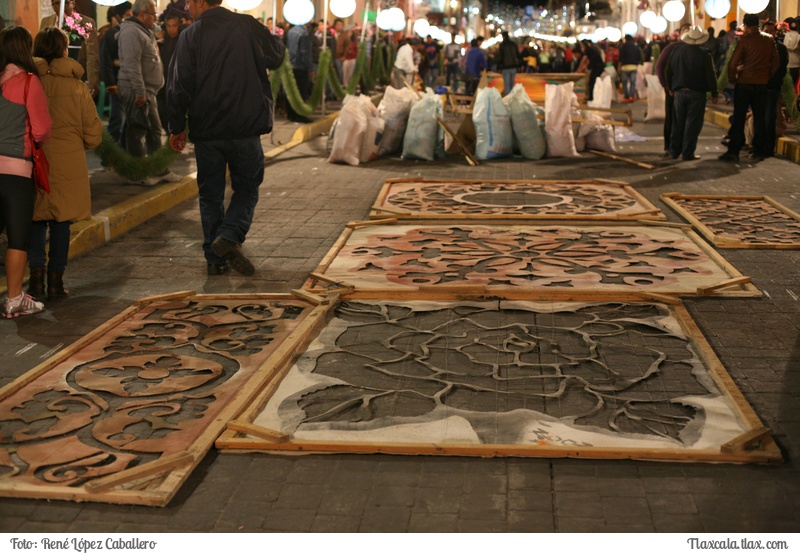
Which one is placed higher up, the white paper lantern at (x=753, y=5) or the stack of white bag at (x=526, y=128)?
the white paper lantern at (x=753, y=5)

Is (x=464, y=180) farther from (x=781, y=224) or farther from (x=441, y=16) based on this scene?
(x=441, y=16)

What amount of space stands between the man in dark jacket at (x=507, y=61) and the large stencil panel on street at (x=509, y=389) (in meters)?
19.8

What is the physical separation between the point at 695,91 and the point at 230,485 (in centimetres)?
1076

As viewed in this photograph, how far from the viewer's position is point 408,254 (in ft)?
24.2

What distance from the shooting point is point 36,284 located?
626cm

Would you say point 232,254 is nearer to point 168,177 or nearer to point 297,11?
point 168,177

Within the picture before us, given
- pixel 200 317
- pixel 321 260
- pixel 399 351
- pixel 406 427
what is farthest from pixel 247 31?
pixel 406 427

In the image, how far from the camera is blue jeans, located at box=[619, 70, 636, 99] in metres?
28.5

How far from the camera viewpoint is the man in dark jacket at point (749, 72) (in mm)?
12906

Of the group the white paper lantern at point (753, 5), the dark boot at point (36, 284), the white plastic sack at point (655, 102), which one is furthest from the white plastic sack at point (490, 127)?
the dark boot at point (36, 284)

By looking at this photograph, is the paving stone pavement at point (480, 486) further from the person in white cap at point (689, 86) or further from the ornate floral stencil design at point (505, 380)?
the person in white cap at point (689, 86)

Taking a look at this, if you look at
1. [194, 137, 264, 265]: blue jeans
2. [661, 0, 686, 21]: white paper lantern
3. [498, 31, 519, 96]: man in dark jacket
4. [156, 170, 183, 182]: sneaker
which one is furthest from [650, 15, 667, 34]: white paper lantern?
[194, 137, 264, 265]: blue jeans

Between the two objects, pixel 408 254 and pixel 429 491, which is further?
pixel 408 254

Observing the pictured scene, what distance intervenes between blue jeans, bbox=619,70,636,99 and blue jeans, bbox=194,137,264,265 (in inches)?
902
